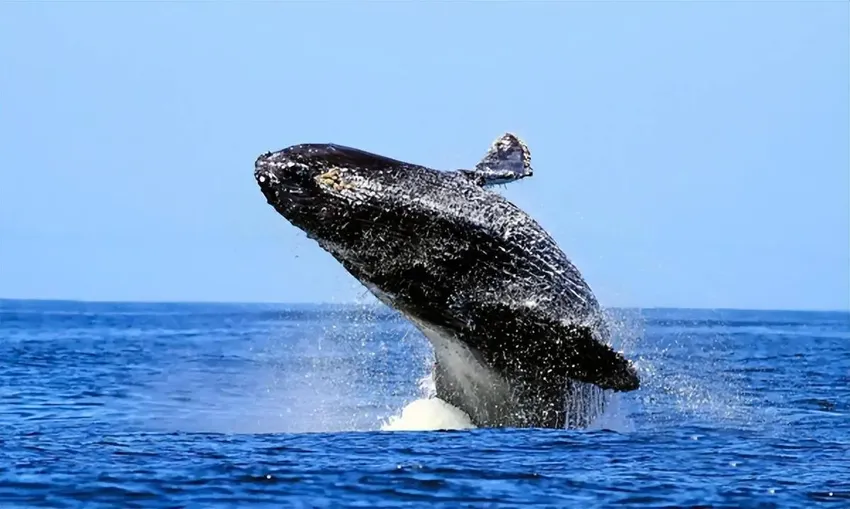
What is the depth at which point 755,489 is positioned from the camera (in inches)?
400

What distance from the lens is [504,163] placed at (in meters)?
12.6

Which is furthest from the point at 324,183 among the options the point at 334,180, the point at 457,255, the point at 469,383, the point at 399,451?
the point at 469,383

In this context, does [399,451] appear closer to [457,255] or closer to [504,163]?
[457,255]

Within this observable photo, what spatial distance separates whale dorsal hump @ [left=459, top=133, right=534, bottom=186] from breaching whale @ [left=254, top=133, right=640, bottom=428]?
21 millimetres

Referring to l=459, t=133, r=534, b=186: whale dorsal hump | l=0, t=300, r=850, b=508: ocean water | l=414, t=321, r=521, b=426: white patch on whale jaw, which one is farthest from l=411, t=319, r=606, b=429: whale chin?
l=459, t=133, r=534, b=186: whale dorsal hump

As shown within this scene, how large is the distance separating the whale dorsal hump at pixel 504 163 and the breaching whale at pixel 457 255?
0.07 ft

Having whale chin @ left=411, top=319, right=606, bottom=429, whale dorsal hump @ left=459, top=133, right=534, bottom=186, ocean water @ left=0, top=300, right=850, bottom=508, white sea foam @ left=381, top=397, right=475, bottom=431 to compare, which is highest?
whale dorsal hump @ left=459, top=133, right=534, bottom=186

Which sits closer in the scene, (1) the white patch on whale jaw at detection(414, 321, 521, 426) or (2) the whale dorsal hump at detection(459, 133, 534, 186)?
(2) the whale dorsal hump at detection(459, 133, 534, 186)

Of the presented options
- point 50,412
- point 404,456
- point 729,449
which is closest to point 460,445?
point 404,456

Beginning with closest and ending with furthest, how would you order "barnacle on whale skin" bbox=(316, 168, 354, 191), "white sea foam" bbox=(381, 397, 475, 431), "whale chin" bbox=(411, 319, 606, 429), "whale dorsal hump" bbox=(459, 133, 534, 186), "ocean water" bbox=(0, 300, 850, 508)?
"ocean water" bbox=(0, 300, 850, 508), "barnacle on whale skin" bbox=(316, 168, 354, 191), "whale dorsal hump" bbox=(459, 133, 534, 186), "whale chin" bbox=(411, 319, 606, 429), "white sea foam" bbox=(381, 397, 475, 431)

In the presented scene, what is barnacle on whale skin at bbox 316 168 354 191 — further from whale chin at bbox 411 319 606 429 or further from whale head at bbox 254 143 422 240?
whale chin at bbox 411 319 606 429

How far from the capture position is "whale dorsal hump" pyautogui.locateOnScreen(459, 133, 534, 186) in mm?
12156

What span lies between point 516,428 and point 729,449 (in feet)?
6.55

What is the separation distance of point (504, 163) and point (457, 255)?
1249 mm
